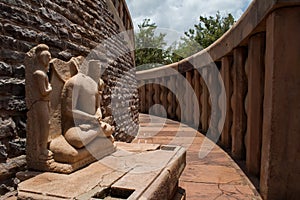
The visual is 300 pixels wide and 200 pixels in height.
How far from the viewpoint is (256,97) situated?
2.41 meters

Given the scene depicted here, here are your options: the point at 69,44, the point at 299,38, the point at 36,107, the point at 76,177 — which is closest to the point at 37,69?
the point at 36,107

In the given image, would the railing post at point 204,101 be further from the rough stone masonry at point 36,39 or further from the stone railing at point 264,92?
the rough stone masonry at point 36,39

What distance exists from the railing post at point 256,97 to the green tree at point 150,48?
12.7 meters

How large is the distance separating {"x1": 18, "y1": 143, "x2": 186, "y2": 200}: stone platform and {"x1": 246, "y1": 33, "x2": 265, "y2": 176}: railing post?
0.84 metres

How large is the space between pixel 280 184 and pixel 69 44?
97.9 inches

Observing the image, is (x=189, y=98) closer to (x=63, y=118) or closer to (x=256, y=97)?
(x=256, y=97)

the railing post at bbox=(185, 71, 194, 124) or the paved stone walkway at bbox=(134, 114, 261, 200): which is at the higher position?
the railing post at bbox=(185, 71, 194, 124)

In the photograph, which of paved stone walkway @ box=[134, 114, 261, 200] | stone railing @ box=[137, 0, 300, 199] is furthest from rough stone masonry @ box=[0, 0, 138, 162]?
stone railing @ box=[137, 0, 300, 199]

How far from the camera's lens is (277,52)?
5.98ft

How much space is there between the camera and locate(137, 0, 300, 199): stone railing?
1812mm

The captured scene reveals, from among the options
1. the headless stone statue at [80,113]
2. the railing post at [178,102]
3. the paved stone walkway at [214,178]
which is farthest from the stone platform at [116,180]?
the railing post at [178,102]

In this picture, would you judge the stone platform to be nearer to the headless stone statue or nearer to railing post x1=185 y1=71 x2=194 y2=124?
the headless stone statue

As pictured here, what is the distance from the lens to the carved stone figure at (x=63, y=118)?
5.68 ft

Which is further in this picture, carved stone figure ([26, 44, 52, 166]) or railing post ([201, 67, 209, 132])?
railing post ([201, 67, 209, 132])
